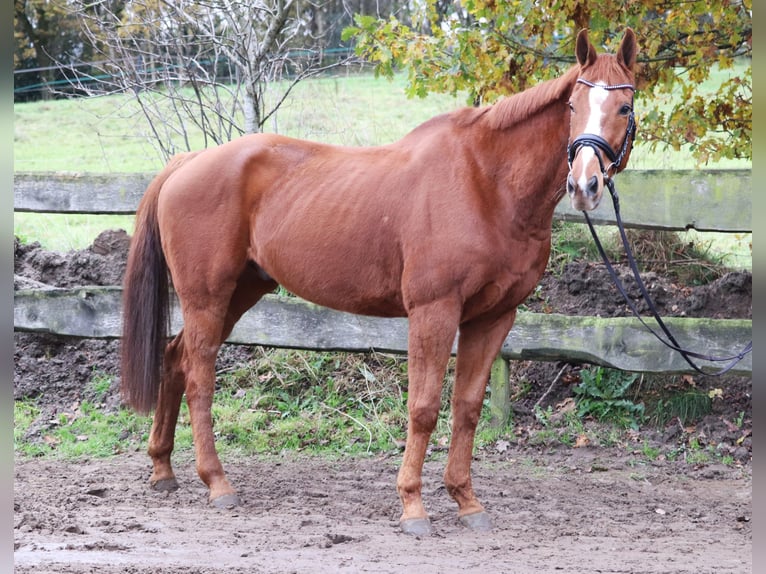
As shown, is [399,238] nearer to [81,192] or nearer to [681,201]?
[681,201]

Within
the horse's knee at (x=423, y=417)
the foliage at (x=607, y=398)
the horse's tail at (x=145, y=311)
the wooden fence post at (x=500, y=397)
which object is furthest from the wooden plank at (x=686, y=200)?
the horse's tail at (x=145, y=311)

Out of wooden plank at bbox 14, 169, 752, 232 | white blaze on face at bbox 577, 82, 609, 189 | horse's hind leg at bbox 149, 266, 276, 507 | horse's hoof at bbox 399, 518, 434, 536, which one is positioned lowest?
horse's hoof at bbox 399, 518, 434, 536

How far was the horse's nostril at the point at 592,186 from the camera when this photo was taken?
3.35 m

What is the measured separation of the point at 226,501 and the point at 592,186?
2594mm

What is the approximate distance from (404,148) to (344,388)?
7.78 ft

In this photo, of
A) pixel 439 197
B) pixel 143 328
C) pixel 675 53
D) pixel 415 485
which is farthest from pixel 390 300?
pixel 675 53

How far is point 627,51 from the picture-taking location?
11.9ft

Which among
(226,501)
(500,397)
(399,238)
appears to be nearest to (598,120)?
(399,238)

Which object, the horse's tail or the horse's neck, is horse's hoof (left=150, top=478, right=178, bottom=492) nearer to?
the horse's tail

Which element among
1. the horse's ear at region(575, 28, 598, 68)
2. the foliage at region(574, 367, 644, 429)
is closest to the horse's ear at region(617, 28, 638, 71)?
the horse's ear at region(575, 28, 598, 68)

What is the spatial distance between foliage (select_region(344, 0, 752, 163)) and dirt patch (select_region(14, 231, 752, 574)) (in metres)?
1.32

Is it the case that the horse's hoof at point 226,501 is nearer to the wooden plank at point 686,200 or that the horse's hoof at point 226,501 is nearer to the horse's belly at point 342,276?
the horse's belly at point 342,276

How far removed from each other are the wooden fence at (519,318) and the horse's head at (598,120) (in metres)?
1.79

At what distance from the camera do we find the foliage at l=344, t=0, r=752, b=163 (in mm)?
5219
